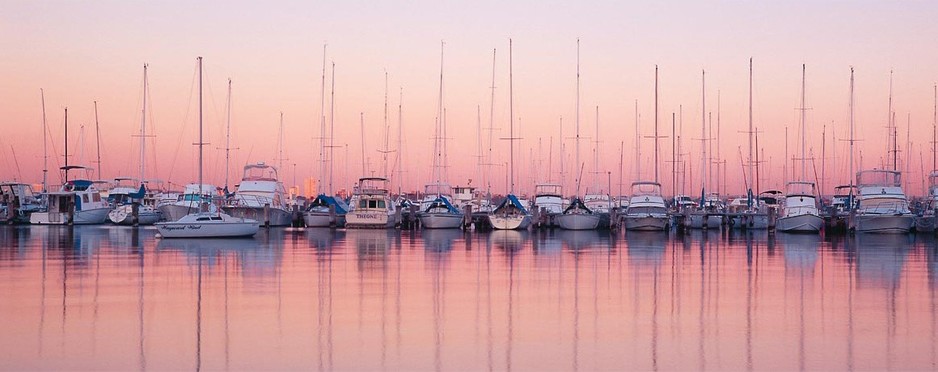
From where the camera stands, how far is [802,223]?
63062mm

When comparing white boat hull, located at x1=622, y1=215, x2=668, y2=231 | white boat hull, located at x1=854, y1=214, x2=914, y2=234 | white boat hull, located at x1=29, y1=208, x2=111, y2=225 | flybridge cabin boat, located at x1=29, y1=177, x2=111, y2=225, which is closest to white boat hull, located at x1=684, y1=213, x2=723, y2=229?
white boat hull, located at x1=622, y1=215, x2=668, y2=231

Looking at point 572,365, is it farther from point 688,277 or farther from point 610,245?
point 610,245

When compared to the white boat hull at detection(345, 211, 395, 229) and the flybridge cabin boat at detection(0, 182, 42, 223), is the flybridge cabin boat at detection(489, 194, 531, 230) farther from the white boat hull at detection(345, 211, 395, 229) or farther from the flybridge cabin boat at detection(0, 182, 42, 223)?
the flybridge cabin boat at detection(0, 182, 42, 223)

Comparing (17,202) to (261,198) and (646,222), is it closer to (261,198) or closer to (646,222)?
(261,198)

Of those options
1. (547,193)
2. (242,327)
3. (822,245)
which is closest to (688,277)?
(242,327)

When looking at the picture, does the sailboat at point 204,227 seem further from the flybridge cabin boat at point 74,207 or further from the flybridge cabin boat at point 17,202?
the flybridge cabin boat at point 17,202

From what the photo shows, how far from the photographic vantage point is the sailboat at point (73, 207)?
72.4 meters

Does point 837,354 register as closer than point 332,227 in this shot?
Yes

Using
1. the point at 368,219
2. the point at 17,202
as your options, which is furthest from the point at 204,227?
the point at 17,202

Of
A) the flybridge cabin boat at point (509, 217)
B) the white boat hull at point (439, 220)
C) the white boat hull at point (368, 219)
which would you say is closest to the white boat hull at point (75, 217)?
the white boat hull at point (368, 219)

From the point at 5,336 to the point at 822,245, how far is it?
130 feet

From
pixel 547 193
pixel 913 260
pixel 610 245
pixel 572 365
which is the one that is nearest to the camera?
pixel 572 365

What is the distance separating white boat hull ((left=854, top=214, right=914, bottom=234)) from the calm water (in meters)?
27.3

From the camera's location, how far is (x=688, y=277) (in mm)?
27531
